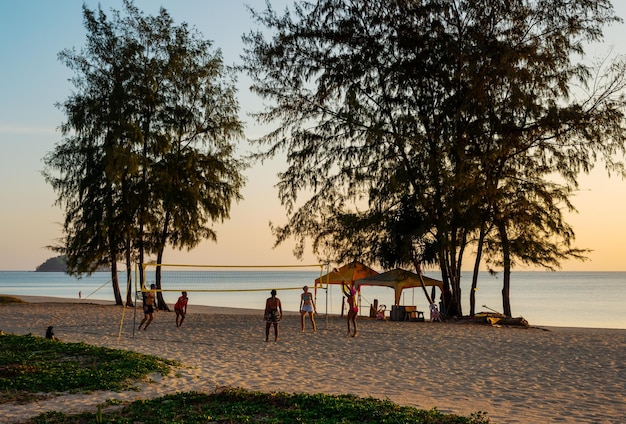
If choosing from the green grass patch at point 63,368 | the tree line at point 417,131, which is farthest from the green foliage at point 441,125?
the green grass patch at point 63,368

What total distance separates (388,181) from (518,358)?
1218cm

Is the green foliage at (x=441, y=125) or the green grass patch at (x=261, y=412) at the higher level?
the green foliage at (x=441, y=125)

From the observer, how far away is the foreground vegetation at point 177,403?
896cm

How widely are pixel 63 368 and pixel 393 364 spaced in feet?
23.2

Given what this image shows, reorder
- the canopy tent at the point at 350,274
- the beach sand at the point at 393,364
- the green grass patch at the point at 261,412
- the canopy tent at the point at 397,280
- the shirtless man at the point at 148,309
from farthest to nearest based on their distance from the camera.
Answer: the canopy tent at the point at 350,274 < the canopy tent at the point at 397,280 < the shirtless man at the point at 148,309 < the beach sand at the point at 393,364 < the green grass patch at the point at 261,412

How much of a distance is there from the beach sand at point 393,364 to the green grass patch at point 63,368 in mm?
449

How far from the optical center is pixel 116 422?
28.8 feet

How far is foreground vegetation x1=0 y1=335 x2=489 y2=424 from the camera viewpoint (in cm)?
896

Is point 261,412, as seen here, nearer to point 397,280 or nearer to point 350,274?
point 397,280

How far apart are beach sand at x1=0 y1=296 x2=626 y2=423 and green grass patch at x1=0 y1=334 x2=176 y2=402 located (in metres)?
0.45

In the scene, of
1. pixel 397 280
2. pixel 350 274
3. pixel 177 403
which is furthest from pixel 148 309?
pixel 177 403

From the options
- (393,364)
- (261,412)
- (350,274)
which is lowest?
(261,412)

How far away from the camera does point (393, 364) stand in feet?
51.3

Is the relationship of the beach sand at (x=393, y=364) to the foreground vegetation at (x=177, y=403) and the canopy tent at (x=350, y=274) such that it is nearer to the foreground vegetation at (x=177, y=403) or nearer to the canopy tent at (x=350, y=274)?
the foreground vegetation at (x=177, y=403)
